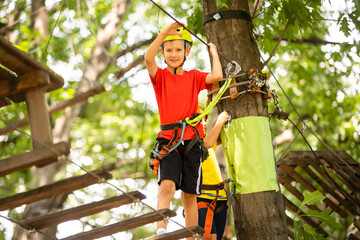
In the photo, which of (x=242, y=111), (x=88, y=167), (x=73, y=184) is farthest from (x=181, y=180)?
(x=88, y=167)

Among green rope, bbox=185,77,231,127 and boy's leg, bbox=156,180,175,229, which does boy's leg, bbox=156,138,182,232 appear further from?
green rope, bbox=185,77,231,127

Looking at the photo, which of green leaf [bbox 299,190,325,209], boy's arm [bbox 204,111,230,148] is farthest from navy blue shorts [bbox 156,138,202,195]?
green leaf [bbox 299,190,325,209]

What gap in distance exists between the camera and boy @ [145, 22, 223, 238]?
3957 mm

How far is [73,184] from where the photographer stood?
10.1ft

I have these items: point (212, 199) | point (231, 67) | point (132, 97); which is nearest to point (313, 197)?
point (212, 199)

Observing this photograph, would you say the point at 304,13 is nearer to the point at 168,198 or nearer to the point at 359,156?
the point at 168,198

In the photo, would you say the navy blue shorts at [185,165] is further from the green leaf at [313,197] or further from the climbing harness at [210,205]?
the green leaf at [313,197]

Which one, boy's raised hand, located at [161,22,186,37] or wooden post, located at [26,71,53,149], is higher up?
boy's raised hand, located at [161,22,186,37]

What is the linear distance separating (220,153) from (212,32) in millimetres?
2497

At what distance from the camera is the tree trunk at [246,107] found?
438 centimetres

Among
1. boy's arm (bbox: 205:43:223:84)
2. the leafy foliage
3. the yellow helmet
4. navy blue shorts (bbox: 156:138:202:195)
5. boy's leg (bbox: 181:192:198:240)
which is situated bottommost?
boy's leg (bbox: 181:192:198:240)

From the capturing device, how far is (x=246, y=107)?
15.2 ft

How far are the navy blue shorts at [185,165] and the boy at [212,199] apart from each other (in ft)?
1.62

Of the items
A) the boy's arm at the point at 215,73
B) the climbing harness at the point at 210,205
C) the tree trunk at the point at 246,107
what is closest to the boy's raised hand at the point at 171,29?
the boy's arm at the point at 215,73
